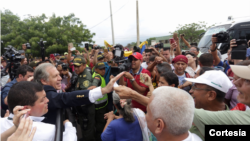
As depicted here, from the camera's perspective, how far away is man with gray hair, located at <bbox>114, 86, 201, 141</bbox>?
1048 millimetres

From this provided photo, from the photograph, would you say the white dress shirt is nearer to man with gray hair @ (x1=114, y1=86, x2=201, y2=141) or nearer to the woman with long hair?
the woman with long hair

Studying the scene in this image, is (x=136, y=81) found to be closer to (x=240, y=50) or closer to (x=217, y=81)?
(x=217, y=81)

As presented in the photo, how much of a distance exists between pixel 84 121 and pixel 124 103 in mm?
1745

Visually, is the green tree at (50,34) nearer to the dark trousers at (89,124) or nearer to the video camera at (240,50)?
the dark trousers at (89,124)

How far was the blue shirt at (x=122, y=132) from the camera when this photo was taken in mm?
1754

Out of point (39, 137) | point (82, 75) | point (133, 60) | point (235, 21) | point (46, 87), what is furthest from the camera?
point (235, 21)

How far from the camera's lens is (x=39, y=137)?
127cm

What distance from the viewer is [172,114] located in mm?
1047

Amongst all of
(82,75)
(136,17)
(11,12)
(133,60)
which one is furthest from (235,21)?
(11,12)

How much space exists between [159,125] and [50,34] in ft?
55.6

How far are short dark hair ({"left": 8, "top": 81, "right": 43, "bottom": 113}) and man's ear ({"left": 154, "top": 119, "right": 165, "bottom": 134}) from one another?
1175 mm

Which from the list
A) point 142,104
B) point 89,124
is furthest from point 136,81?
point 89,124

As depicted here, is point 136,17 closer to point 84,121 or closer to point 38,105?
point 84,121

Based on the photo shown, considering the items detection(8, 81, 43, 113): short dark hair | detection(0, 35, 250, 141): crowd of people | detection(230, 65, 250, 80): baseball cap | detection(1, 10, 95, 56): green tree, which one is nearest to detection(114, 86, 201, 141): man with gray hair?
detection(0, 35, 250, 141): crowd of people
